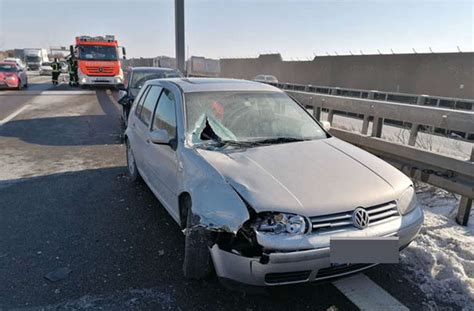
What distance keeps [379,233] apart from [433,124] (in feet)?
8.20

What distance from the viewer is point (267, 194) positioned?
101 inches

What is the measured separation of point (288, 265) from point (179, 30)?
63.1 ft

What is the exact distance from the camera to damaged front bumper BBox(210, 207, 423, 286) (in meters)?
2.35

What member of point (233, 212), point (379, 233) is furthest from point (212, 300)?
point (379, 233)

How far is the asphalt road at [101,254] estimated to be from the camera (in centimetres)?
277

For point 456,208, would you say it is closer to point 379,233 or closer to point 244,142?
point 379,233

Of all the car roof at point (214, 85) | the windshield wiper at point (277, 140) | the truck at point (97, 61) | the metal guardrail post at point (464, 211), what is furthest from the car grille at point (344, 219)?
the truck at point (97, 61)

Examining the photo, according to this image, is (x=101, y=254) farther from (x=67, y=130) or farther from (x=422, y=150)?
(x=67, y=130)

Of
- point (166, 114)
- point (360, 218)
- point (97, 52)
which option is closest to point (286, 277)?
point (360, 218)

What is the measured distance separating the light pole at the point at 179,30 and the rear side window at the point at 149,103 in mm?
15350

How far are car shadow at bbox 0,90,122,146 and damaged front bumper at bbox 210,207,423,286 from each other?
6.86 m

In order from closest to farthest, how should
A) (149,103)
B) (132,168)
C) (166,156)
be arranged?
(166,156) → (149,103) → (132,168)

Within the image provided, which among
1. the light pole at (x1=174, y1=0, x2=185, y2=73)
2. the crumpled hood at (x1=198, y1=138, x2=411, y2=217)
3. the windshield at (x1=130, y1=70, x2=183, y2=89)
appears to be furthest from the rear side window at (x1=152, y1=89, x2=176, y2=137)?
the light pole at (x1=174, y1=0, x2=185, y2=73)

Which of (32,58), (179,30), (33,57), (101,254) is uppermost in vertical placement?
(179,30)
